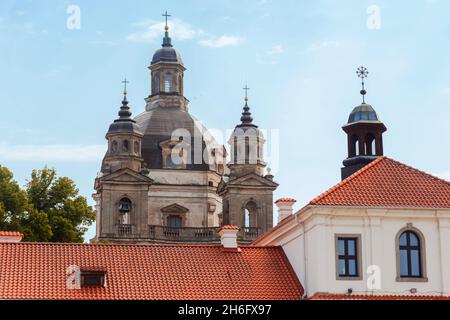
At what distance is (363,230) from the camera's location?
37.6 metres

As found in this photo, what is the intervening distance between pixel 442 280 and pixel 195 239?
4981cm

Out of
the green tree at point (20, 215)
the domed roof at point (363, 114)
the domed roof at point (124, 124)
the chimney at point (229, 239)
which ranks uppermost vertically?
the domed roof at point (124, 124)

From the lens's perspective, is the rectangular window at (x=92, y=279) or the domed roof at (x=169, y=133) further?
the domed roof at (x=169, y=133)

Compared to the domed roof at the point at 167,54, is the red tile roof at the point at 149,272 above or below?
below

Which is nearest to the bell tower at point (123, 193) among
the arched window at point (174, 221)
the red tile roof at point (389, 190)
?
the arched window at point (174, 221)

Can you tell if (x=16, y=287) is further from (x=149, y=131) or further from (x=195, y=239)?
(x=149, y=131)

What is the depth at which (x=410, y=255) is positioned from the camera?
38.0 m

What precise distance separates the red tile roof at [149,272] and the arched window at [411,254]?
149 inches

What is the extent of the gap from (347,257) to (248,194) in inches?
1938

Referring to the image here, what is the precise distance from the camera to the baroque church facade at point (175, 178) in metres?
84.6

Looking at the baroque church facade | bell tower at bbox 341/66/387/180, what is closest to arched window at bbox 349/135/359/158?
bell tower at bbox 341/66/387/180

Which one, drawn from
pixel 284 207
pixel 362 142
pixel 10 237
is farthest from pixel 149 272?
pixel 362 142

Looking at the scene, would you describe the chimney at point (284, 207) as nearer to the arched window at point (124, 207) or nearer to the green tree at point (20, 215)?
the green tree at point (20, 215)
